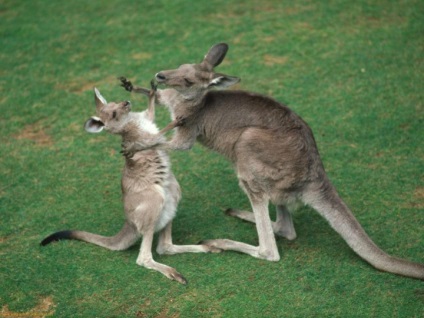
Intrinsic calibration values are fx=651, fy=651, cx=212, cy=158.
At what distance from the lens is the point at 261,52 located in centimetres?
869

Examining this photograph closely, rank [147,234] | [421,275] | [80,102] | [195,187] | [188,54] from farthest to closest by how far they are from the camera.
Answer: [188,54]
[80,102]
[195,187]
[147,234]
[421,275]

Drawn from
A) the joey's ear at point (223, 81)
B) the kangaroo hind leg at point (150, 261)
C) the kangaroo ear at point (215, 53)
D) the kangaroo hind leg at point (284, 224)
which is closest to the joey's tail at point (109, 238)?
the kangaroo hind leg at point (150, 261)

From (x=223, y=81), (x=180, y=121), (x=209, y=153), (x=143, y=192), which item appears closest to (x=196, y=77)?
(x=223, y=81)

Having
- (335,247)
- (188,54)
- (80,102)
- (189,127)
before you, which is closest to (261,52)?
(188,54)

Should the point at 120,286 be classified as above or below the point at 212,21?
below

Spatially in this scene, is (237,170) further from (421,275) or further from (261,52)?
(261,52)

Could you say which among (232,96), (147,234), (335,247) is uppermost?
(232,96)

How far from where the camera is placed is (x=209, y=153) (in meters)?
7.21

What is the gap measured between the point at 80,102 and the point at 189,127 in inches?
101

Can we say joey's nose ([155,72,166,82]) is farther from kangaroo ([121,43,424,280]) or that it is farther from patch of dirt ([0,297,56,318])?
patch of dirt ([0,297,56,318])

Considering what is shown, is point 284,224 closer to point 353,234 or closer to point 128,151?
point 353,234

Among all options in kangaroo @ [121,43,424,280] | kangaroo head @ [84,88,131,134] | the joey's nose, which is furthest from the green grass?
the joey's nose

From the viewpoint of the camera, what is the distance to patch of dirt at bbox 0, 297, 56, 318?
196 inches

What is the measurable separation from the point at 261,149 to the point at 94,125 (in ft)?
4.88
